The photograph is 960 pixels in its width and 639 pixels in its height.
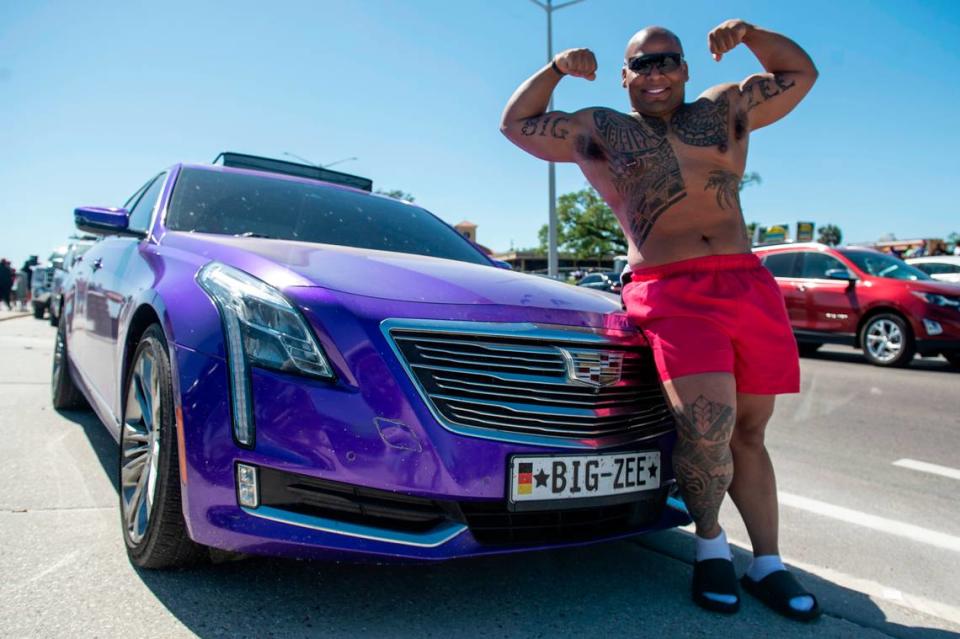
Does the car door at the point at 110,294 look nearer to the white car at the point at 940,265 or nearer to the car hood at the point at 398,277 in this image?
the car hood at the point at 398,277

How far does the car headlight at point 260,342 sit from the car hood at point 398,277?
8 cm

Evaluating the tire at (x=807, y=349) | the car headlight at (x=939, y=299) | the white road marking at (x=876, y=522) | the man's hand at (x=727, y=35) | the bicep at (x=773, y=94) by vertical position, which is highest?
the man's hand at (x=727, y=35)

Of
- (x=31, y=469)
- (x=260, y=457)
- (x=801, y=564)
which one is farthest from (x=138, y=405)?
(x=801, y=564)

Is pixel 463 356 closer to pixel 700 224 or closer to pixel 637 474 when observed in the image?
pixel 637 474

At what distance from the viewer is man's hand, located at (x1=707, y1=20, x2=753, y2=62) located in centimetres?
253

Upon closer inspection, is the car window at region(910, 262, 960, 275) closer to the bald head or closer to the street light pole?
the street light pole

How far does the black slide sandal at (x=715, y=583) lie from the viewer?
7.45 ft

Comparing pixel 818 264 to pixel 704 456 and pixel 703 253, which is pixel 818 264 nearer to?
pixel 703 253

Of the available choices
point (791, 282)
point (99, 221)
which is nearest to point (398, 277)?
point (99, 221)

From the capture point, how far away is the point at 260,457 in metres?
1.92

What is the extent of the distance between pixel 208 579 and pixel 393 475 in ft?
2.53

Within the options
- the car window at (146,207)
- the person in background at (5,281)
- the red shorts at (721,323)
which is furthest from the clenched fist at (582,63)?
the person in background at (5,281)

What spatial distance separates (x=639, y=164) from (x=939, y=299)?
8300 millimetres

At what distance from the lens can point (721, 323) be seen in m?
2.35
